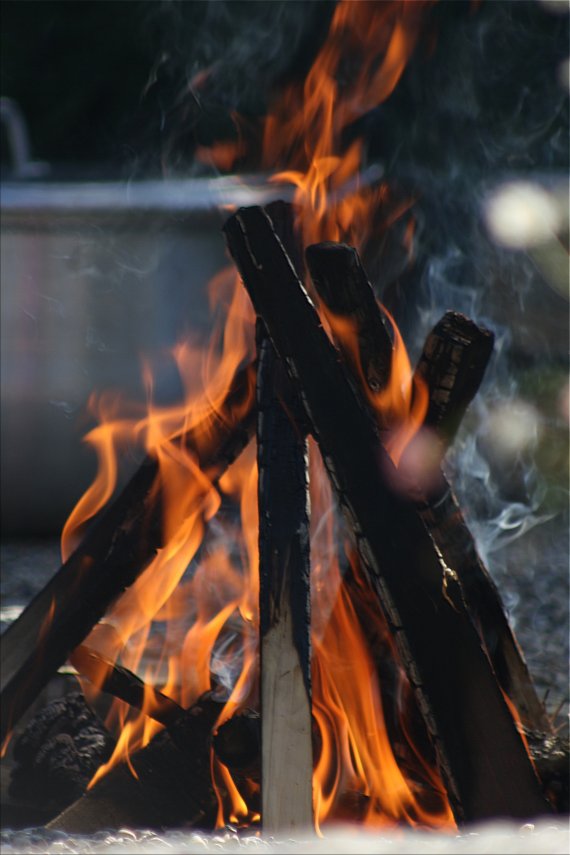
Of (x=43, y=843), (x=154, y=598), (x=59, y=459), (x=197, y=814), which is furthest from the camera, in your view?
(x=59, y=459)

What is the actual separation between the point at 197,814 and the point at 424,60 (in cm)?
543

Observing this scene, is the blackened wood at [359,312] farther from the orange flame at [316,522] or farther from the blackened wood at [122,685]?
the blackened wood at [122,685]

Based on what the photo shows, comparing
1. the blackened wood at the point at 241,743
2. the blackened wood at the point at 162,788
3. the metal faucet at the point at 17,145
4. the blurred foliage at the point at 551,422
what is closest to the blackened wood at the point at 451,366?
the blackened wood at the point at 241,743

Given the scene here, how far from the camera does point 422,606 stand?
1536mm

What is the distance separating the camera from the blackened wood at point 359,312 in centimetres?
171

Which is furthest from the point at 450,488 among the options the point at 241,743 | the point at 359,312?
the point at 241,743

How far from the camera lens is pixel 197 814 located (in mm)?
1872

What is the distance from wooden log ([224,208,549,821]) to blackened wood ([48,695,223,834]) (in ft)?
1.83

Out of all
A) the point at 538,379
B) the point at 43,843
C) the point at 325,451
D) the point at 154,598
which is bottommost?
the point at 43,843

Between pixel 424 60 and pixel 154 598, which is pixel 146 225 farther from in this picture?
pixel 424 60

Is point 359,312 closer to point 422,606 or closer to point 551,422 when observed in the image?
point 422,606

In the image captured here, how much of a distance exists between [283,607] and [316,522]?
34.5 inches

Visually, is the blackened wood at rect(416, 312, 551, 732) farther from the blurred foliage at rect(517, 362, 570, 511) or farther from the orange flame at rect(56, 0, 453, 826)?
the blurred foliage at rect(517, 362, 570, 511)

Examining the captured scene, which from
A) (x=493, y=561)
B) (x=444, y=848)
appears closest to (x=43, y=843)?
(x=444, y=848)
